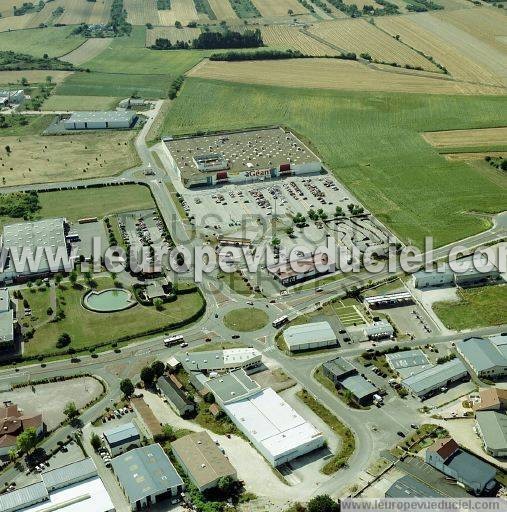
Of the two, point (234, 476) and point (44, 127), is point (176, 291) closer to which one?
point (234, 476)

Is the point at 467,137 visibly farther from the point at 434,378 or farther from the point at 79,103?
the point at 79,103

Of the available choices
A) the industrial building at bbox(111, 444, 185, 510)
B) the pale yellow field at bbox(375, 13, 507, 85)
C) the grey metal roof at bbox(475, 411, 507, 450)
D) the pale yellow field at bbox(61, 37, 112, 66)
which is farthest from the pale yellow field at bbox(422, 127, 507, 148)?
the pale yellow field at bbox(61, 37, 112, 66)

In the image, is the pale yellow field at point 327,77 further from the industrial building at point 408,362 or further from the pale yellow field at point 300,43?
the industrial building at point 408,362

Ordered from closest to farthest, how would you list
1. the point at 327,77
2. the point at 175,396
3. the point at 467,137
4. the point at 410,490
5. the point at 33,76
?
the point at 410,490 → the point at 175,396 → the point at 467,137 → the point at 327,77 → the point at 33,76

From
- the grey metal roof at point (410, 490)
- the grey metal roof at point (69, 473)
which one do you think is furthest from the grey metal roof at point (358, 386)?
the grey metal roof at point (69, 473)

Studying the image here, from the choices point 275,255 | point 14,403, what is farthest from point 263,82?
point 14,403

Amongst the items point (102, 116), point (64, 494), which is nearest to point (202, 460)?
point (64, 494)
